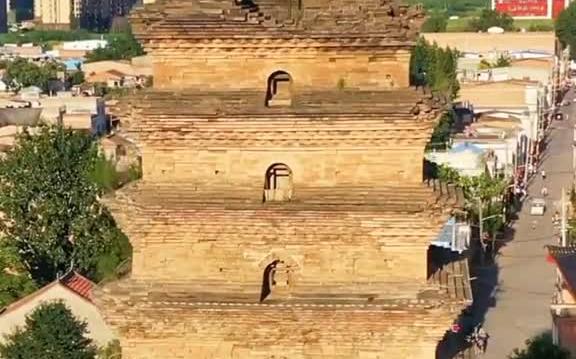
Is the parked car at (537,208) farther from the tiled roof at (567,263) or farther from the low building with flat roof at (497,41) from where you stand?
the low building with flat roof at (497,41)

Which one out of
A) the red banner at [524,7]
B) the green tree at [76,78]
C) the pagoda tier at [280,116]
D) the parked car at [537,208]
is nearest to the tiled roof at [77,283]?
the pagoda tier at [280,116]

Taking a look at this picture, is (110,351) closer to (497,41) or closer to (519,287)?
(519,287)

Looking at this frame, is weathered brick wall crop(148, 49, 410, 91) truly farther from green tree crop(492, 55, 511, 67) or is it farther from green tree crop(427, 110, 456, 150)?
green tree crop(492, 55, 511, 67)

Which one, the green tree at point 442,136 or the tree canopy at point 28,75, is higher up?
the tree canopy at point 28,75

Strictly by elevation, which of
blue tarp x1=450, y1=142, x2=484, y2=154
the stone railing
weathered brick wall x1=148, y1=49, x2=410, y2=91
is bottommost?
blue tarp x1=450, y1=142, x2=484, y2=154

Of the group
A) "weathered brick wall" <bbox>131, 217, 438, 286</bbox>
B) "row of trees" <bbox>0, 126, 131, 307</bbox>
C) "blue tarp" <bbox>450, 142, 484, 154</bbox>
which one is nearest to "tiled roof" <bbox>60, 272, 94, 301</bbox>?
"row of trees" <bbox>0, 126, 131, 307</bbox>

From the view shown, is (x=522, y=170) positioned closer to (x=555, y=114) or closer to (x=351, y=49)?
(x=555, y=114)

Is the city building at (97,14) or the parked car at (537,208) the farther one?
the city building at (97,14)

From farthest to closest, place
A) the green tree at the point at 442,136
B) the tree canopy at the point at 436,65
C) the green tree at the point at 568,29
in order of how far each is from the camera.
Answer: the green tree at the point at 568,29, the tree canopy at the point at 436,65, the green tree at the point at 442,136
